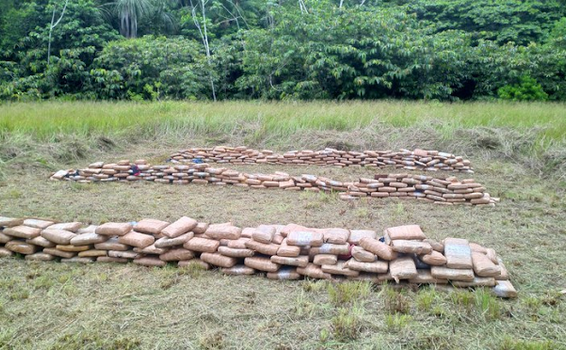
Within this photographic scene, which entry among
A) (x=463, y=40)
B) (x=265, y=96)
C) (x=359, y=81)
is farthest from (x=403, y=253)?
(x=463, y=40)

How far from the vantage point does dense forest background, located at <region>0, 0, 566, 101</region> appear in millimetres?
14070

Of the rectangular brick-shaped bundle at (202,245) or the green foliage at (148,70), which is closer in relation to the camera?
the rectangular brick-shaped bundle at (202,245)

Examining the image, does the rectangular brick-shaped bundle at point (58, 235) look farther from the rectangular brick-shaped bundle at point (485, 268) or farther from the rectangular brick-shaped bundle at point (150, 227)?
the rectangular brick-shaped bundle at point (485, 268)

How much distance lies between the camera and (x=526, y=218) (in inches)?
195

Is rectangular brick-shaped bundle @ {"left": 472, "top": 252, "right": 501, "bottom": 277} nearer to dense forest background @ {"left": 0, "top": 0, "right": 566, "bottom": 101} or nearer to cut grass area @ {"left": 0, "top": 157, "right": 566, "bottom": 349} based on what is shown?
cut grass area @ {"left": 0, "top": 157, "right": 566, "bottom": 349}

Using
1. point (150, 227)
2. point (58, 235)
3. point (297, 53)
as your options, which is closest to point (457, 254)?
point (150, 227)

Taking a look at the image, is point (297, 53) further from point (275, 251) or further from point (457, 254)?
point (457, 254)

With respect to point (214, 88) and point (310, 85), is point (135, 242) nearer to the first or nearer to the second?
point (310, 85)

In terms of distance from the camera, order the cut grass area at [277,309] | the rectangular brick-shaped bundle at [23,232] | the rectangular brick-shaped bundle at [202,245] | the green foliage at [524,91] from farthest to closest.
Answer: the green foliage at [524,91]
the rectangular brick-shaped bundle at [23,232]
the rectangular brick-shaped bundle at [202,245]
the cut grass area at [277,309]

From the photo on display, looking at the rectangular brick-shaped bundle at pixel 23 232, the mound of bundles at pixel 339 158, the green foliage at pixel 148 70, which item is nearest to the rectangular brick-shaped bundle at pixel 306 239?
the rectangular brick-shaped bundle at pixel 23 232

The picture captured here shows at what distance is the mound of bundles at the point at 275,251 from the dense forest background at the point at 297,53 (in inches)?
411

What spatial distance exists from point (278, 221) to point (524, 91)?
13.5 m

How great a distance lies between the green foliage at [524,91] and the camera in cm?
1466

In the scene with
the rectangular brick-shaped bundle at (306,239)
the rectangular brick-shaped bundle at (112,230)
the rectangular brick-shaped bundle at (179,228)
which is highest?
the rectangular brick-shaped bundle at (306,239)
